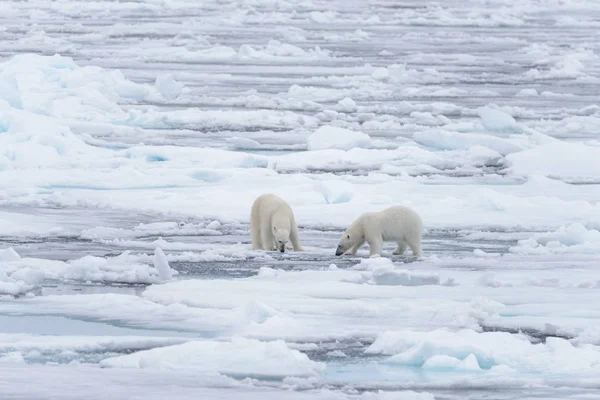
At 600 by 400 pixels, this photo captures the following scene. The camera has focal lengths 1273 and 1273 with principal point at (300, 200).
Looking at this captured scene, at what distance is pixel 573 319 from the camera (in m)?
5.05

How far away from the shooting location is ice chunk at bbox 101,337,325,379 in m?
4.22

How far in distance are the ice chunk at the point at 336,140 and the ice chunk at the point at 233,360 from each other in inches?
263

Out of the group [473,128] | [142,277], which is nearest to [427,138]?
[473,128]

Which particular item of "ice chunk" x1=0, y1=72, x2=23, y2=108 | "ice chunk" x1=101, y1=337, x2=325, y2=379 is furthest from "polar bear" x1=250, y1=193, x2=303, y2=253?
"ice chunk" x1=0, y1=72, x2=23, y2=108

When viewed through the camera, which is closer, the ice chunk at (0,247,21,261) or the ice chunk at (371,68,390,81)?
the ice chunk at (0,247,21,261)

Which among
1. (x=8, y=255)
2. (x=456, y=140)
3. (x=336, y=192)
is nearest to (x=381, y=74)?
(x=456, y=140)

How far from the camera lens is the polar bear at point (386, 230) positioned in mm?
6559

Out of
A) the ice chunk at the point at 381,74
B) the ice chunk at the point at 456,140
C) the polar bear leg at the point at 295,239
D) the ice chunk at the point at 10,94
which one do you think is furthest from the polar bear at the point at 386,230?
the ice chunk at the point at 381,74

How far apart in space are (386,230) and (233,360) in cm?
245

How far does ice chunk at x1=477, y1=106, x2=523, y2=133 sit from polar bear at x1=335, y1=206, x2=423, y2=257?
5.76m

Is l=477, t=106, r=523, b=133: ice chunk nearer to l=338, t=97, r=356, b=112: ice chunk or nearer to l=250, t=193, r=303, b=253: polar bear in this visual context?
l=338, t=97, r=356, b=112: ice chunk

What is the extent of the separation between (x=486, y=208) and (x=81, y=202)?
103 inches

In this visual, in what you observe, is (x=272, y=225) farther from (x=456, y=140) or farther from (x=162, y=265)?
(x=456, y=140)

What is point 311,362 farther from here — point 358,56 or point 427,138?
point 358,56
